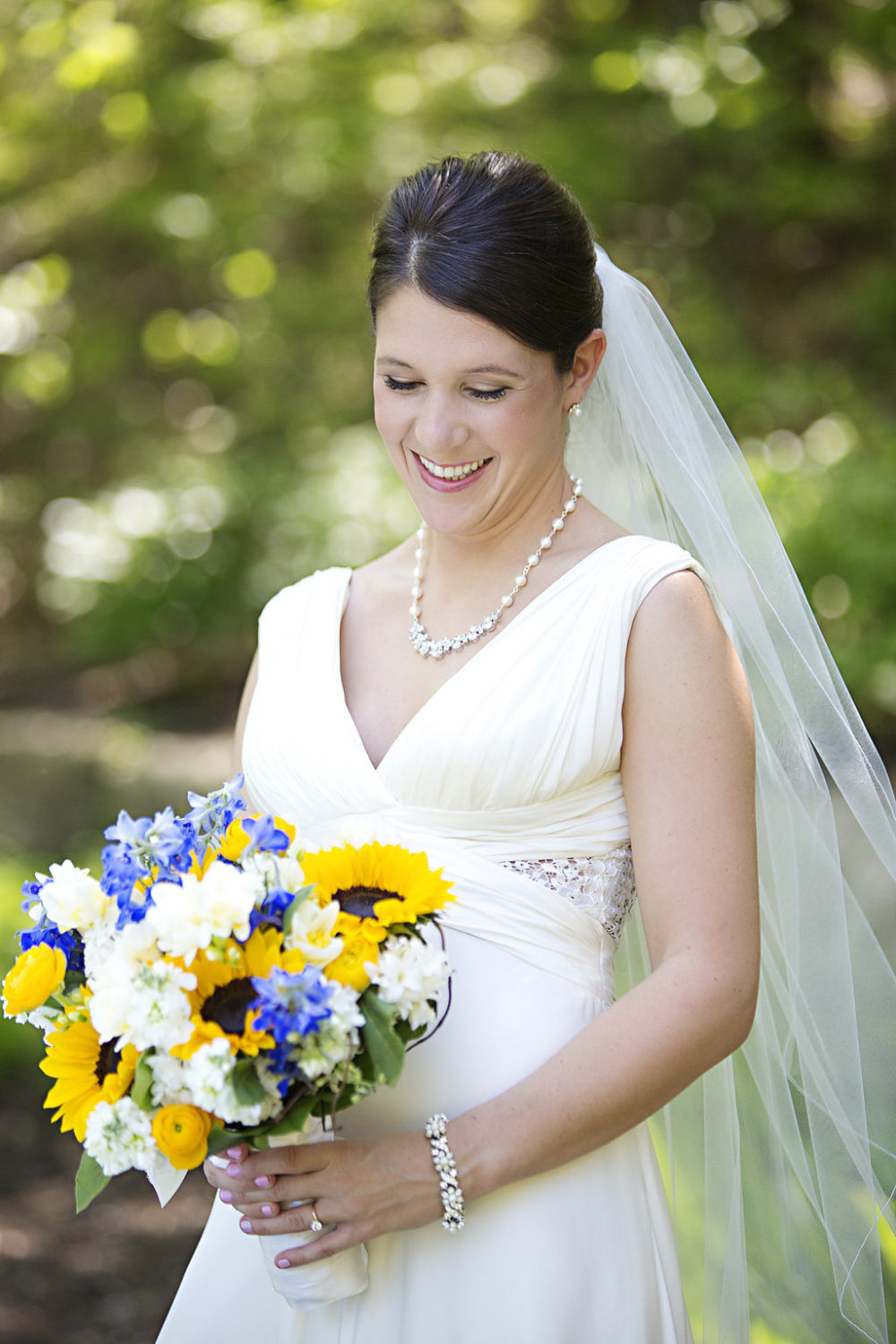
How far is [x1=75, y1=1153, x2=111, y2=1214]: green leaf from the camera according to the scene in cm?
167

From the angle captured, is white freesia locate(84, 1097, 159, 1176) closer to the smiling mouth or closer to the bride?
the bride

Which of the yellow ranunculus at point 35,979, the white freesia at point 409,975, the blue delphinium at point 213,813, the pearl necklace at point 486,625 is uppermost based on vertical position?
the pearl necklace at point 486,625

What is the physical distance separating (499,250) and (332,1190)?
1.49 meters

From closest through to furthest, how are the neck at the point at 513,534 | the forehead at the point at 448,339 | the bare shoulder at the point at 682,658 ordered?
the bare shoulder at the point at 682,658 < the forehead at the point at 448,339 < the neck at the point at 513,534

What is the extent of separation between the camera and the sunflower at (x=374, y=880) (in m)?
1.62

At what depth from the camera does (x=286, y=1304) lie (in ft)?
6.70

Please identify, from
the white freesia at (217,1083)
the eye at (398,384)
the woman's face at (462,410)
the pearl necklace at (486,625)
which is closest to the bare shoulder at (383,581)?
the pearl necklace at (486,625)

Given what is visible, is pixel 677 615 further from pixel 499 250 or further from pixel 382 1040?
pixel 382 1040

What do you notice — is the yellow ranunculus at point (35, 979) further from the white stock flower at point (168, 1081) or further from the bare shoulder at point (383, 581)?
the bare shoulder at point (383, 581)

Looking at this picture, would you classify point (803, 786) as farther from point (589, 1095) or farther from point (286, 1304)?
point (286, 1304)

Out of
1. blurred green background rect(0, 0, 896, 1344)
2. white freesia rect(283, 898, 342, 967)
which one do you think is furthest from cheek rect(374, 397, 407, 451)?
blurred green background rect(0, 0, 896, 1344)

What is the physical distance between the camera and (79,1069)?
1646mm

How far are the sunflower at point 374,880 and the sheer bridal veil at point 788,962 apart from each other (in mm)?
807

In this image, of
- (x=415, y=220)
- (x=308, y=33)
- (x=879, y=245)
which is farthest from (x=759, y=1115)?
(x=879, y=245)
